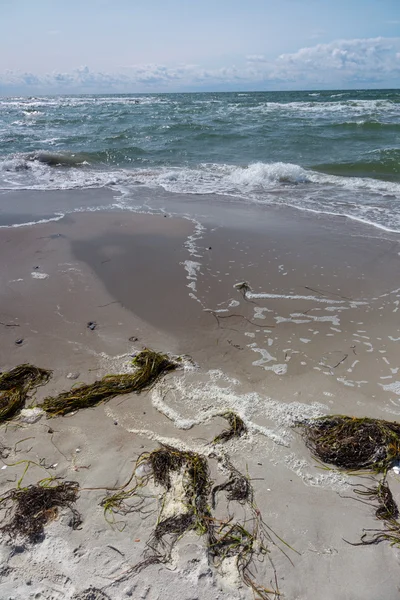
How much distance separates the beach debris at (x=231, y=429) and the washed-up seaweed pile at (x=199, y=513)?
0.73 feet

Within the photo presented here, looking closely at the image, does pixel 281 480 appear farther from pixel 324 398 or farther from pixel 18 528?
pixel 18 528

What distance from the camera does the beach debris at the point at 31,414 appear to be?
10.3 ft

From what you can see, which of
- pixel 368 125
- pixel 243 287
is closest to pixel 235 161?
pixel 243 287

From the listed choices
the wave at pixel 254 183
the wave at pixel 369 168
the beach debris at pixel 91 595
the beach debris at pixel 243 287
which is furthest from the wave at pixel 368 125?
the beach debris at pixel 91 595

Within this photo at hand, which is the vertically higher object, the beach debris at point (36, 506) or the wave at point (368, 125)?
the wave at point (368, 125)

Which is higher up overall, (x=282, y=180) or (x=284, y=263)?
(x=282, y=180)

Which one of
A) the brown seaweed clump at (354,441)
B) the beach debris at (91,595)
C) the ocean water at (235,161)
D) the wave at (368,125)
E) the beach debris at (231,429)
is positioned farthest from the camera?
the wave at (368,125)

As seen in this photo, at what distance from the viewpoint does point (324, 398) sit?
336 cm

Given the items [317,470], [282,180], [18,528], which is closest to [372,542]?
[317,470]

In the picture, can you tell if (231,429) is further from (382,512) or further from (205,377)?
(382,512)

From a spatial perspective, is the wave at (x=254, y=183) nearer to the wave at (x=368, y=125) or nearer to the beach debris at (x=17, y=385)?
the beach debris at (x=17, y=385)

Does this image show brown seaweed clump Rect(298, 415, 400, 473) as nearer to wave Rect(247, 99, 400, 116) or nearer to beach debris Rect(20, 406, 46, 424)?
beach debris Rect(20, 406, 46, 424)

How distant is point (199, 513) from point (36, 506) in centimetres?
105

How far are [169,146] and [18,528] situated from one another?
16.6m
